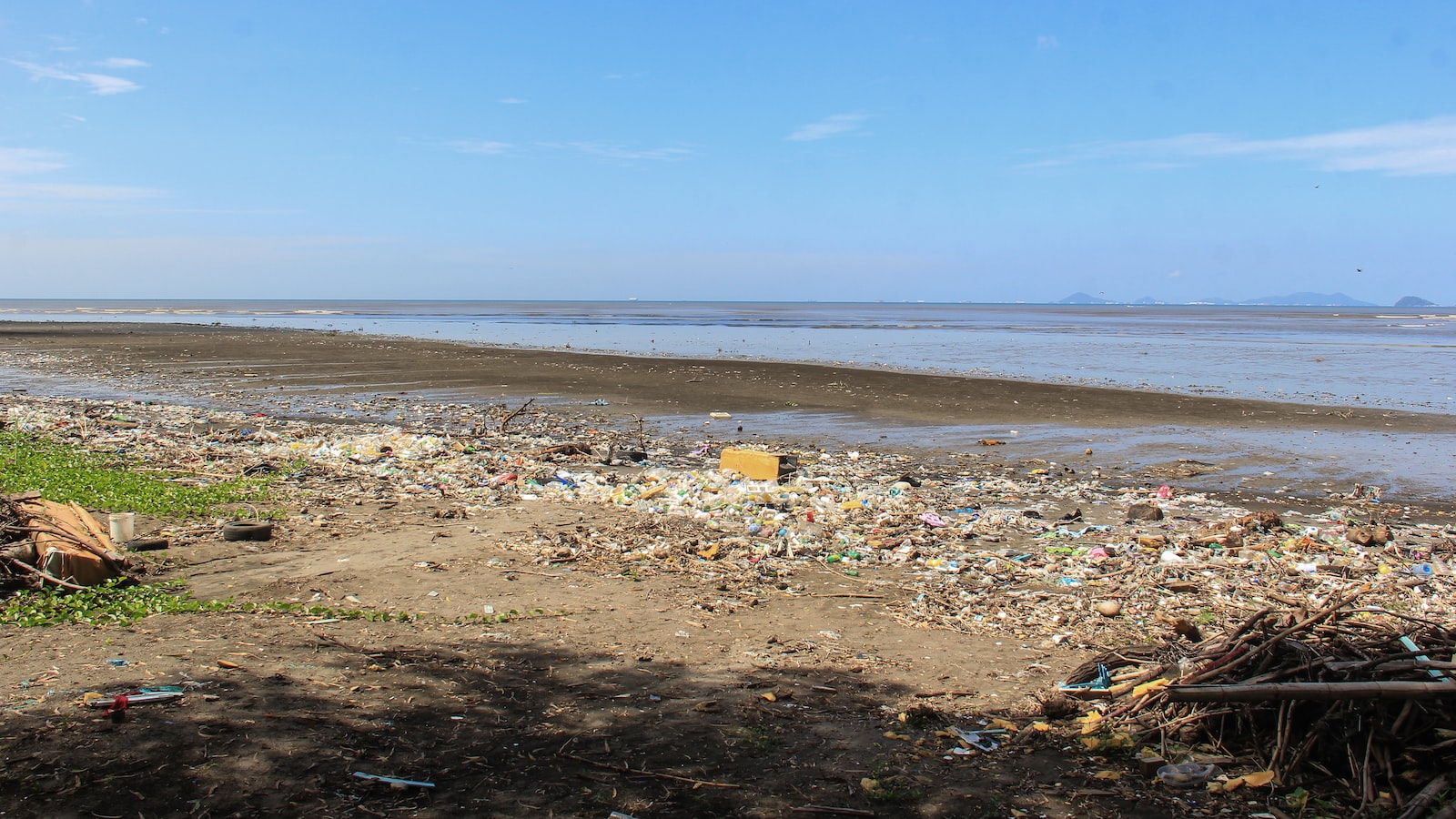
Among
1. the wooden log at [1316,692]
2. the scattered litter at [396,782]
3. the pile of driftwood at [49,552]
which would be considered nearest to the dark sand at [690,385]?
the pile of driftwood at [49,552]

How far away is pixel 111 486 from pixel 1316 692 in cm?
1019

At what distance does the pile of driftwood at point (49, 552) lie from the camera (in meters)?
5.91

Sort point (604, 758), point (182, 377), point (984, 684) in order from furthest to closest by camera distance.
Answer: point (182, 377) → point (984, 684) → point (604, 758)

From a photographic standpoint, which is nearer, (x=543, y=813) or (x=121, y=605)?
(x=543, y=813)

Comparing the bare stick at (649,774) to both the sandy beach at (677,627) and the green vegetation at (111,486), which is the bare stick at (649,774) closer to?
the sandy beach at (677,627)

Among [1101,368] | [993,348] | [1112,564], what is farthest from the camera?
[993,348]

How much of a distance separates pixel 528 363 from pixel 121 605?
23.1 metres

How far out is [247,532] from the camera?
25.2 ft

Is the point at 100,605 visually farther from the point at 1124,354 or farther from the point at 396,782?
the point at 1124,354

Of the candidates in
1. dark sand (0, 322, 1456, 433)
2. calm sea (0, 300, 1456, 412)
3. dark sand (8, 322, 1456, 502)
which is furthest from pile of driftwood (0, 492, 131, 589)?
calm sea (0, 300, 1456, 412)

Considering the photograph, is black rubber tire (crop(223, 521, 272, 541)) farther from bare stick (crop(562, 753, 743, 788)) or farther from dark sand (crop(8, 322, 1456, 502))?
dark sand (crop(8, 322, 1456, 502))

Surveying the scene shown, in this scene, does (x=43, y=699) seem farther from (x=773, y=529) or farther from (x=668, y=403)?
(x=668, y=403)

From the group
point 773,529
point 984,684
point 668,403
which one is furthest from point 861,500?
point 668,403

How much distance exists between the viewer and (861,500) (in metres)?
9.62
